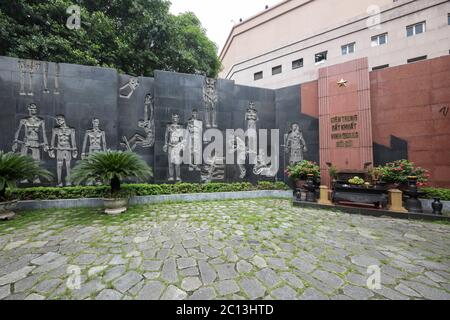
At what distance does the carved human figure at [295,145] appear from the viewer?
1117cm

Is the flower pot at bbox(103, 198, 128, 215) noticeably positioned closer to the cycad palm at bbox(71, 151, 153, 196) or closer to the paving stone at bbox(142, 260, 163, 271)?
the cycad palm at bbox(71, 151, 153, 196)

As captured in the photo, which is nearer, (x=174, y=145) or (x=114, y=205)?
(x=114, y=205)

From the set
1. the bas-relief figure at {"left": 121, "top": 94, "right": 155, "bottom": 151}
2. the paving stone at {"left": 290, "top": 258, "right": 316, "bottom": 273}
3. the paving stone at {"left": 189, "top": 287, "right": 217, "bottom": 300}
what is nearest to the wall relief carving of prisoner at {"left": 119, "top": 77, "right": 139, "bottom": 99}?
the bas-relief figure at {"left": 121, "top": 94, "right": 155, "bottom": 151}

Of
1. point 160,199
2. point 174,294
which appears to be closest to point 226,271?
point 174,294

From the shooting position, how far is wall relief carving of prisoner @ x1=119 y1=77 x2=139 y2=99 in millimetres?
9641

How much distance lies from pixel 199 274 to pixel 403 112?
1118 cm

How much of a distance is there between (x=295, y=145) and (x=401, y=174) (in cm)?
497

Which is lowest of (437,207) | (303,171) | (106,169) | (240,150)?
(437,207)

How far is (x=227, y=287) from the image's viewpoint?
2.75 metres

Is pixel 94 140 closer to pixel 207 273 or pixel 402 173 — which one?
pixel 207 273

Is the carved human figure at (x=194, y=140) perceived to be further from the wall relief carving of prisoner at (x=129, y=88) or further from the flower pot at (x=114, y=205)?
the flower pot at (x=114, y=205)

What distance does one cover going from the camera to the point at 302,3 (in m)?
21.4
